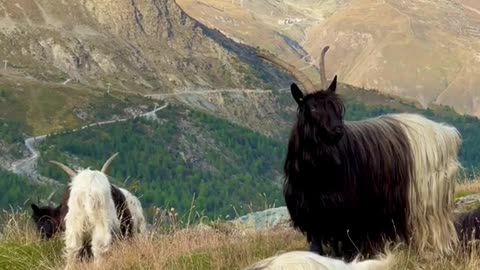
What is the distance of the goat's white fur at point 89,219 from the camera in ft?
33.3

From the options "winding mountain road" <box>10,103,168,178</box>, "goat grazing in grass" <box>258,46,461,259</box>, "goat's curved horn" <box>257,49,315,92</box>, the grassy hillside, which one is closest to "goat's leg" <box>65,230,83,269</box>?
the grassy hillside

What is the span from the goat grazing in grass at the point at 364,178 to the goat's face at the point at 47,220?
13.3 ft

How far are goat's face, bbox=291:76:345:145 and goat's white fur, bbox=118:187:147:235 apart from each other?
3642 mm

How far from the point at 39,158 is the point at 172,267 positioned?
470ft

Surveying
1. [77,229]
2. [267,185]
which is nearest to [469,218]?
[77,229]

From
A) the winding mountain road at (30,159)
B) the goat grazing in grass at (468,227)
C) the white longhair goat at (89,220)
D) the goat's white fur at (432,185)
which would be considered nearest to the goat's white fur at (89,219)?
the white longhair goat at (89,220)

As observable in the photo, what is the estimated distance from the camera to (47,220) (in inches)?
464

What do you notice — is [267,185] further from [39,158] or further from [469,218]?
[469,218]

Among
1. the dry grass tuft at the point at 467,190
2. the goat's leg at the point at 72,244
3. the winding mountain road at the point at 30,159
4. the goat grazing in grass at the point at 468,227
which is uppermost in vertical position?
the goat grazing in grass at the point at 468,227

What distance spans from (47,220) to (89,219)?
71.1 inches

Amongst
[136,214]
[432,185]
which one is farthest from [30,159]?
[432,185]

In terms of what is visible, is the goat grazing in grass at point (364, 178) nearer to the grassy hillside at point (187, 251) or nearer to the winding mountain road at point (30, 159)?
the grassy hillside at point (187, 251)

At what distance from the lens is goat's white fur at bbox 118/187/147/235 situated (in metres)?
11.6

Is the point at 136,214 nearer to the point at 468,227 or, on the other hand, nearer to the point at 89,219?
the point at 89,219
